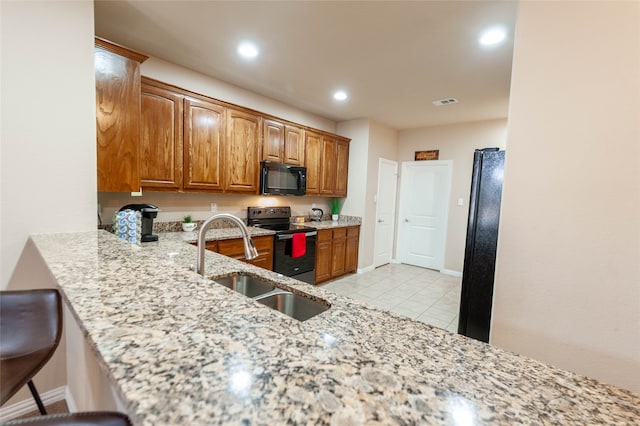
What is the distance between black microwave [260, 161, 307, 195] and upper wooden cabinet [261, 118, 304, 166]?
112 millimetres

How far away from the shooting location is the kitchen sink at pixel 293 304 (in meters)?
1.17

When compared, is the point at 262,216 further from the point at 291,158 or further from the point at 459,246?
the point at 459,246

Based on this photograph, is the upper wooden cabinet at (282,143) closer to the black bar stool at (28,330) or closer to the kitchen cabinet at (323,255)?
the kitchen cabinet at (323,255)

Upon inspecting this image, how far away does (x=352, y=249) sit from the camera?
4605 mm

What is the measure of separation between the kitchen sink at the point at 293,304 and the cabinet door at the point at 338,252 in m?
2.88

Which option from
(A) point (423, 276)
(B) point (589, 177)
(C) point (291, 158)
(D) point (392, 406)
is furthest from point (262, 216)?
(D) point (392, 406)

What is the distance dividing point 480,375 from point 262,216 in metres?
3.41

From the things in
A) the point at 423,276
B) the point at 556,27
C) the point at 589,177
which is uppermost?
the point at 556,27

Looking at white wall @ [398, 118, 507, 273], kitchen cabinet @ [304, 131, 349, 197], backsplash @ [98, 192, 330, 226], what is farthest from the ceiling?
backsplash @ [98, 192, 330, 226]

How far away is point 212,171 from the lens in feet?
9.77

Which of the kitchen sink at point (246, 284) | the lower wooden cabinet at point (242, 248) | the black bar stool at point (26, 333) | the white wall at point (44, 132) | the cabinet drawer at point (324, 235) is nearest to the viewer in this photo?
the black bar stool at point (26, 333)

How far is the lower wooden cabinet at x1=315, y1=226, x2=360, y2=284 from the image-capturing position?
4.02 meters

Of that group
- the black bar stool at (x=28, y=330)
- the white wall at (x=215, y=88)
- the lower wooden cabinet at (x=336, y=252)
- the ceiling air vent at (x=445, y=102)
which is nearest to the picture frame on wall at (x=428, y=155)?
the ceiling air vent at (x=445, y=102)

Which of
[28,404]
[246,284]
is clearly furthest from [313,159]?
[28,404]
